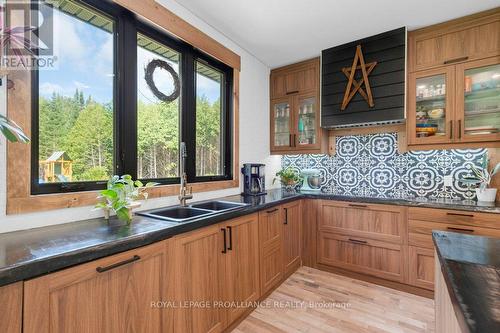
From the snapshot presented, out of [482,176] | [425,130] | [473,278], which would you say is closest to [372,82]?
[425,130]

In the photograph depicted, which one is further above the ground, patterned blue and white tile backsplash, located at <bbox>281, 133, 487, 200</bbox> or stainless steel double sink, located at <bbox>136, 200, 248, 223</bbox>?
patterned blue and white tile backsplash, located at <bbox>281, 133, 487, 200</bbox>

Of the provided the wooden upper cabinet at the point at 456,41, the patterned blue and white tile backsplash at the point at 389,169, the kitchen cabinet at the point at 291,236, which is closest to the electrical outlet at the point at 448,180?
the patterned blue and white tile backsplash at the point at 389,169

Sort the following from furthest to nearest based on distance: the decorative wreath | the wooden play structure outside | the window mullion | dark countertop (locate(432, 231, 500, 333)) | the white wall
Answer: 1. the window mullion
2. the decorative wreath
3. the white wall
4. the wooden play structure outside
5. dark countertop (locate(432, 231, 500, 333))

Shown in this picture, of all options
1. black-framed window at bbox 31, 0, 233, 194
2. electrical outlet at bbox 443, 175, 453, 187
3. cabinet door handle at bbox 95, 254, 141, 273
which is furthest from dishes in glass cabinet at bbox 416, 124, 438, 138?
cabinet door handle at bbox 95, 254, 141, 273

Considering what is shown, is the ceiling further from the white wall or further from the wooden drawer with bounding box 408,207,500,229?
the wooden drawer with bounding box 408,207,500,229

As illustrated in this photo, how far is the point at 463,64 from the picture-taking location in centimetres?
215

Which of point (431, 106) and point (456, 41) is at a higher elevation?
point (456, 41)

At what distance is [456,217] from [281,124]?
209 centimetres

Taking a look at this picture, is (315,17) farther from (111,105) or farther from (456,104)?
(111,105)

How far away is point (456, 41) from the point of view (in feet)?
7.15

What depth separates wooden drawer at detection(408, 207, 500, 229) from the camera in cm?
187

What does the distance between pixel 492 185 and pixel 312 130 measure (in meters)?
1.80

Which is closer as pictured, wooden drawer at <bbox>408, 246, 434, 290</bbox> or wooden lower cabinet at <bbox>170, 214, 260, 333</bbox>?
wooden lower cabinet at <bbox>170, 214, 260, 333</bbox>

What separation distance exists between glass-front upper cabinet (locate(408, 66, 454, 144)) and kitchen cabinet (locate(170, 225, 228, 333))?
2150 millimetres
